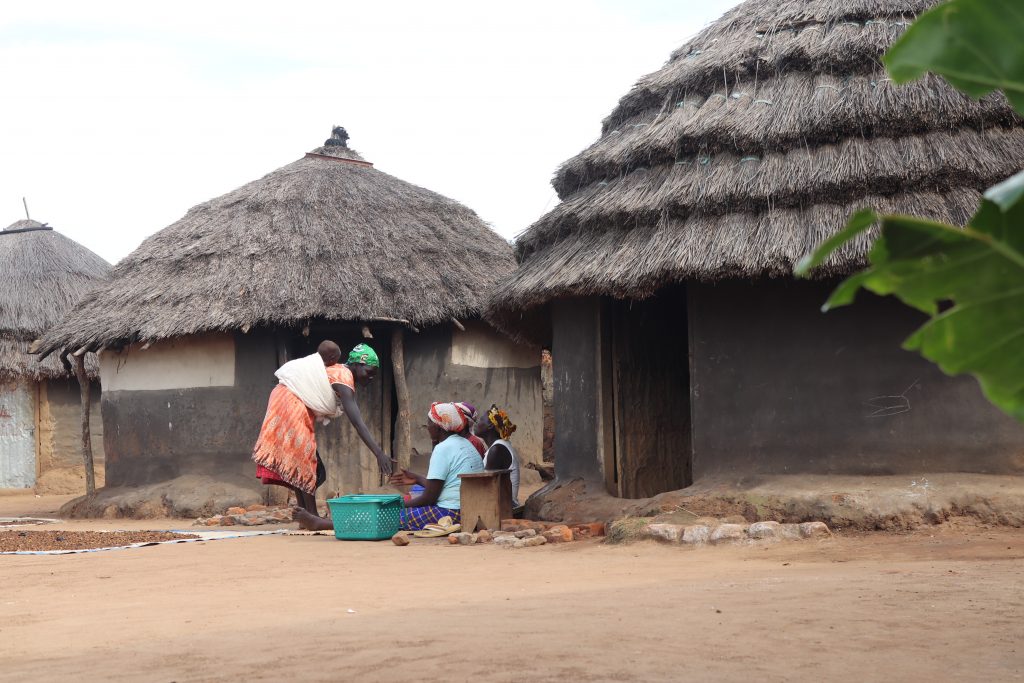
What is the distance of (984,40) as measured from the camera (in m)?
1.16

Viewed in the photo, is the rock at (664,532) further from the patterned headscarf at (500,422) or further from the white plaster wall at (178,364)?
the white plaster wall at (178,364)

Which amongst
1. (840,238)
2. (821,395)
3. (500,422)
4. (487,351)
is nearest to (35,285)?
(487,351)

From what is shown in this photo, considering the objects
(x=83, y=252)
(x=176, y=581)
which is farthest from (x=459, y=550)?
(x=83, y=252)

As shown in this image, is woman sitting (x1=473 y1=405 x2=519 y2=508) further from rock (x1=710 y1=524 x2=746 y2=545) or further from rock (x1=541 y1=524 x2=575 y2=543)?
rock (x1=710 y1=524 x2=746 y2=545)

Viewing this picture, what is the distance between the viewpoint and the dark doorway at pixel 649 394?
9.02 meters

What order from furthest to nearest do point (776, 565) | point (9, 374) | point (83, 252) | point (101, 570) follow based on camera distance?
point (83, 252)
point (9, 374)
point (101, 570)
point (776, 565)

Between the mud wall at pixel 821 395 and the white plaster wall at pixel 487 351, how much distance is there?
18.2ft

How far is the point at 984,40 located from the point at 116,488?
1279cm

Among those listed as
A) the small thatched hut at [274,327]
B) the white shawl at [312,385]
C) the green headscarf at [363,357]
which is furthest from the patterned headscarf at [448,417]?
the small thatched hut at [274,327]

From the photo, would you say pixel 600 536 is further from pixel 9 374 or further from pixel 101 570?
pixel 9 374

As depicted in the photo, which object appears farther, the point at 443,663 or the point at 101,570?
the point at 101,570

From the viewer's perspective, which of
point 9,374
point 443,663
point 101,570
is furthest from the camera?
point 9,374

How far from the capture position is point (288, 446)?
8812 millimetres

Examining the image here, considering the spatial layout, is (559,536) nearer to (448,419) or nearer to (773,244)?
(448,419)
